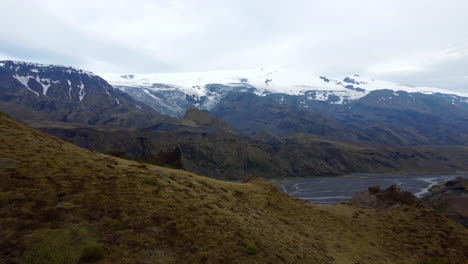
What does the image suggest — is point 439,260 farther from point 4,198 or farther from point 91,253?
point 4,198

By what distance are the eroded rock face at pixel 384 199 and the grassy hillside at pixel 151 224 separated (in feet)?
29.6

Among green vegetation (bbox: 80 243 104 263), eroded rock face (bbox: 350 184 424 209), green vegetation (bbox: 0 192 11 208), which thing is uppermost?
green vegetation (bbox: 0 192 11 208)

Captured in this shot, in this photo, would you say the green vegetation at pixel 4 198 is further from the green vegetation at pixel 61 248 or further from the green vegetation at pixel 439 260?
the green vegetation at pixel 439 260

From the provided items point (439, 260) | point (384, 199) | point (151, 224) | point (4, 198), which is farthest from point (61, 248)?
point (384, 199)

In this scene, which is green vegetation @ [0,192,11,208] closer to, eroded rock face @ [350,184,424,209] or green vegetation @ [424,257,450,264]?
green vegetation @ [424,257,450,264]

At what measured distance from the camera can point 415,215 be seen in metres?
36.3

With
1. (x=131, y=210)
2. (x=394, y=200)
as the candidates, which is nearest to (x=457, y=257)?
(x=394, y=200)

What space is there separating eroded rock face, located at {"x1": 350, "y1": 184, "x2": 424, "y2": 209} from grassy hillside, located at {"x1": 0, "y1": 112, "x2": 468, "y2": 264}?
903 cm

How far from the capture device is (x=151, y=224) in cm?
1841

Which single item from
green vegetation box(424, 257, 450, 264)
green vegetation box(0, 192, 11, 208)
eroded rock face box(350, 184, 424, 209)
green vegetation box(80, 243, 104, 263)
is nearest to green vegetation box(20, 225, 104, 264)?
green vegetation box(80, 243, 104, 263)

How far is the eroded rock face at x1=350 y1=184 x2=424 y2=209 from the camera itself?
42.1 meters

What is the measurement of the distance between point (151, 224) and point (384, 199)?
35.3 meters

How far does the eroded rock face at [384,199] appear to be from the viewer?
42.1m

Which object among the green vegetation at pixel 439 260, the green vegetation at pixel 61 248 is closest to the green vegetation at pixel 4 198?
the green vegetation at pixel 61 248
